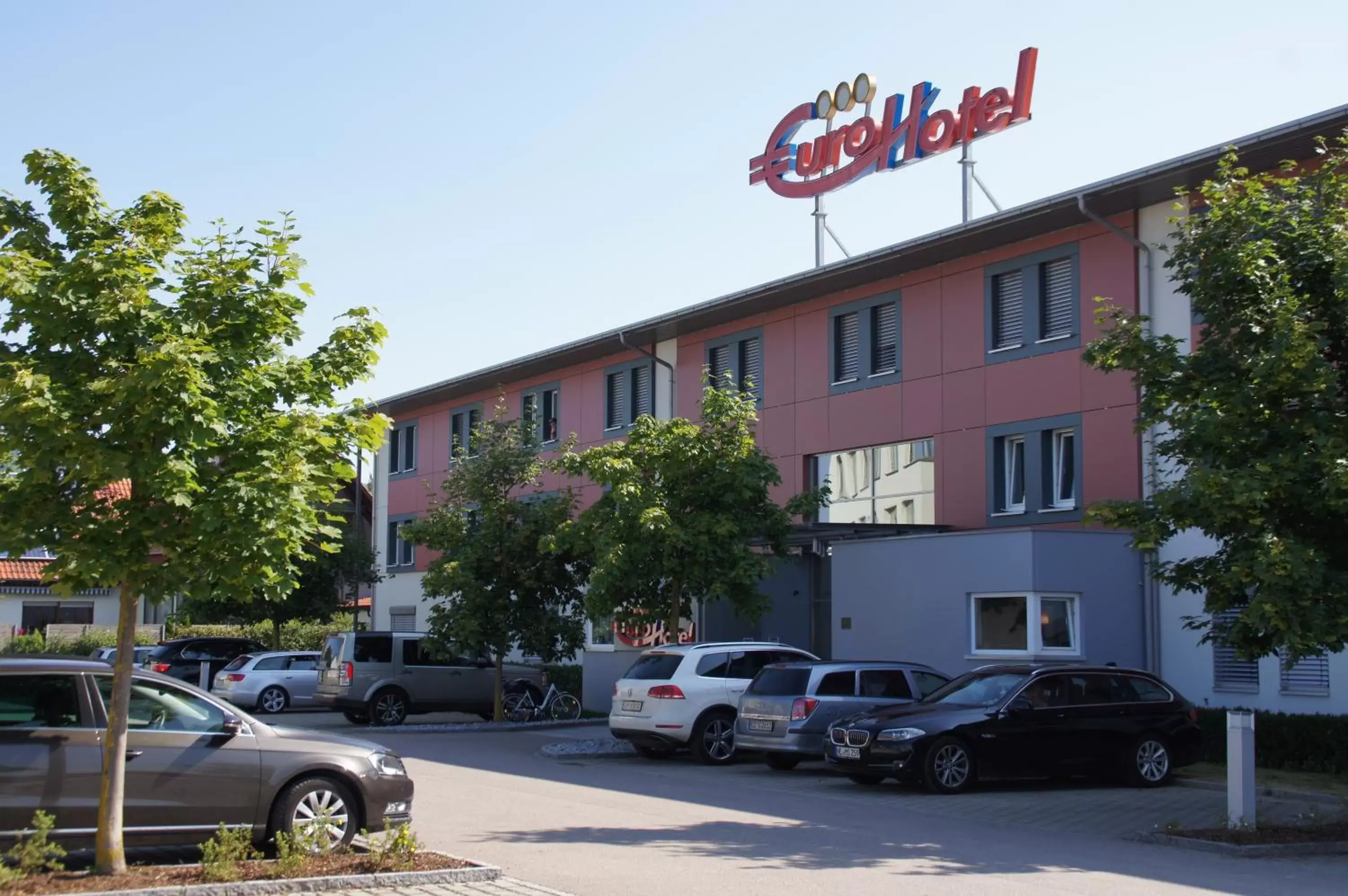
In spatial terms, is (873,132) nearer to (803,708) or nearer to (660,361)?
(660,361)

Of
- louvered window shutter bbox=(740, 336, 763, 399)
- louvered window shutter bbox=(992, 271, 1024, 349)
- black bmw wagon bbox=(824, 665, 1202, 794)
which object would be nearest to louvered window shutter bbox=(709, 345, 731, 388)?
louvered window shutter bbox=(740, 336, 763, 399)

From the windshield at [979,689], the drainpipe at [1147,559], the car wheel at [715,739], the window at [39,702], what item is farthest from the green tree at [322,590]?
the window at [39,702]

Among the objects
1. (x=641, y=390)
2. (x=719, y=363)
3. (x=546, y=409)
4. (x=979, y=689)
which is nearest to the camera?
(x=979, y=689)

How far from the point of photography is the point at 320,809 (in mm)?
11047

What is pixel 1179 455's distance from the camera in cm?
1418

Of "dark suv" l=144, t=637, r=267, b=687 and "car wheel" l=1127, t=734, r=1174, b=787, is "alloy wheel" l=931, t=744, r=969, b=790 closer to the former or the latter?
"car wheel" l=1127, t=734, r=1174, b=787

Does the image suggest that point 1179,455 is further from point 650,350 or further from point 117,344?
point 650,350

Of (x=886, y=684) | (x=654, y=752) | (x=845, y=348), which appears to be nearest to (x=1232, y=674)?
(x=886, y=684)

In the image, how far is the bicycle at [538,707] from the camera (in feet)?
96.3

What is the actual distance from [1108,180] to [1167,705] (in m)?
8.35

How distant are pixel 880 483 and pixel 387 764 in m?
17.1

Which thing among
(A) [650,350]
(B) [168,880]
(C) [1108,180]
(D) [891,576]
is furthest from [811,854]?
(A) [650,350]

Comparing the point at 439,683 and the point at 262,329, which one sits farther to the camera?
the point at 439,683

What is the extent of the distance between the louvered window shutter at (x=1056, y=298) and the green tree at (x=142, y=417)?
16391 mm
